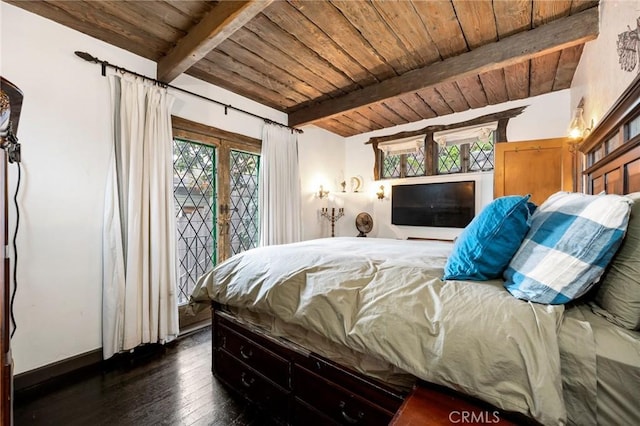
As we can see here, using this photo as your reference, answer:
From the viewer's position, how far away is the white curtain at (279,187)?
10.9 feet

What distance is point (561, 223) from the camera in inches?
34.8

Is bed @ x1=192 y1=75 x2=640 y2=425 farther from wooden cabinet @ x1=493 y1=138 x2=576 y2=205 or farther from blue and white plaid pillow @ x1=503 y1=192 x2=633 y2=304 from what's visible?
wooden cabinet @ x1=493 y1=138 x2=576 y2=205

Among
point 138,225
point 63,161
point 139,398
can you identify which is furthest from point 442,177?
point 63,161

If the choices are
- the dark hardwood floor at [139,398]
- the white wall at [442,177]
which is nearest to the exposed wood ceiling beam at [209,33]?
the dark hardwood floor at [139,398]

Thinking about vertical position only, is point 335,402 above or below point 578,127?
below

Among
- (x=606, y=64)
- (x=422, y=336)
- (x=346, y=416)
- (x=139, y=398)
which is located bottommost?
(x=139, y=398)

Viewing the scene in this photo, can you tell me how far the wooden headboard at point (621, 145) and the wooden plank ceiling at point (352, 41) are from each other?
0.91 metres

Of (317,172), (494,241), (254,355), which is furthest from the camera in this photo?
(317,172)

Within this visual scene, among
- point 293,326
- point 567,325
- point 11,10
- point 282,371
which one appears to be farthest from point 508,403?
point 11,10

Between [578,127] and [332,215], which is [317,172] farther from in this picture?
[578,127]

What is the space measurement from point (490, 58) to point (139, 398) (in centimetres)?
358

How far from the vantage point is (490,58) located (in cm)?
221

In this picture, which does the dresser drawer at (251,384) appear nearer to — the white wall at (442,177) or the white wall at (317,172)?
the white wall at (317,172)

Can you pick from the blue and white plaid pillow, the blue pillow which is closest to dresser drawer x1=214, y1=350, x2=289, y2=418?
the blue pillow
